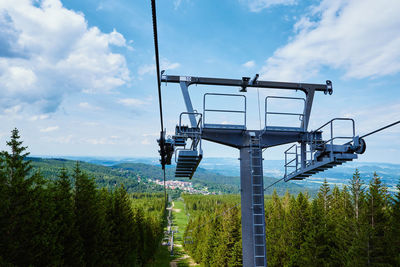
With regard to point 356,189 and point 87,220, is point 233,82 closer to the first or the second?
point 87,220

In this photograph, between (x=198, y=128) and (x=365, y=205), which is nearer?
(x=198, y=128)

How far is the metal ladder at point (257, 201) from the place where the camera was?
959 centimetres

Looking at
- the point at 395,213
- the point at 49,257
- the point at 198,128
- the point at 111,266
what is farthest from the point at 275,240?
the point at 198,128

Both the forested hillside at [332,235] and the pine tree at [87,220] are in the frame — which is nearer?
the pine tree at [87,220]

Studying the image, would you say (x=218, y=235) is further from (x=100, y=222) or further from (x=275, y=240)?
(x=100, y=222)

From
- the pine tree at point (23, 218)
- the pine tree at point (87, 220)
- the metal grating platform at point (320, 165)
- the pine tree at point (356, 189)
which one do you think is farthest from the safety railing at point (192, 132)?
the pine tree at point (356, 189)

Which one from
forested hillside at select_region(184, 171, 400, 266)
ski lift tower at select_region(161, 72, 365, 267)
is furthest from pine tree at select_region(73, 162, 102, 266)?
ski lift tower at select_region(161, 72, 365, 267)

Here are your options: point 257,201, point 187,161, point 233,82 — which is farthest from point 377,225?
point 187,161

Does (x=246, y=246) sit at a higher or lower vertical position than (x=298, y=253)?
higher

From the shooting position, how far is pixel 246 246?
984 cm

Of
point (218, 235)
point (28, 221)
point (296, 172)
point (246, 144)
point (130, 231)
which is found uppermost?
point (246, 144)

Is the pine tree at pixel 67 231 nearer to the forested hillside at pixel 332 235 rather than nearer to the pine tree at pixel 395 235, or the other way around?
the forested hillside at pixel 332 235

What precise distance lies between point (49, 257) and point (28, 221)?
7.68 feet

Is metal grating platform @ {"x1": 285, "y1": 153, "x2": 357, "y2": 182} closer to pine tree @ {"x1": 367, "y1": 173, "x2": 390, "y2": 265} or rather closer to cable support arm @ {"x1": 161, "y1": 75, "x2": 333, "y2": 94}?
cable support arm @ {"x1": 161, "y1": 75, "x2": 333, "y2": 94}
